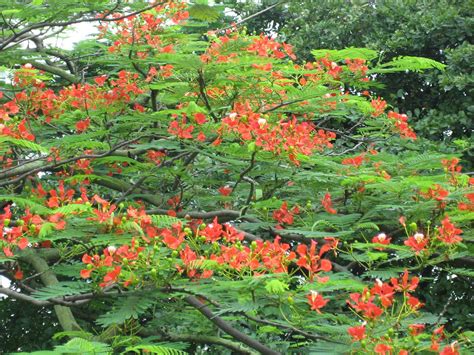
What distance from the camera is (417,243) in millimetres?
4141

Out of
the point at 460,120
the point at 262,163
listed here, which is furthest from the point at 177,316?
the point at 460,120

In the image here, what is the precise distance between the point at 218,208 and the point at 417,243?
2146 millimetres

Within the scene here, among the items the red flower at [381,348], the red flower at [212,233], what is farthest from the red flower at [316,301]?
the red flower at [212,233]

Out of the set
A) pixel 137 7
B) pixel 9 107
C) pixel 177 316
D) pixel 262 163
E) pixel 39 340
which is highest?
pixel 137 7

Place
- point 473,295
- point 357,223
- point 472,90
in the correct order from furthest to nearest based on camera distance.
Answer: point 472,90
point 473,295
point 357,223

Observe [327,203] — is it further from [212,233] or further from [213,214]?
[212,233]

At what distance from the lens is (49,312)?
767cm

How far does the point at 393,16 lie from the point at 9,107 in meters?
4.26

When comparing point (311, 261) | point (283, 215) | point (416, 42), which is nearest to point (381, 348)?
point (311, 261)

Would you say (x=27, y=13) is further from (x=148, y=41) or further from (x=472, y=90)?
(x=472, y=90)

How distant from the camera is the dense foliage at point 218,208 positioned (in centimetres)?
390

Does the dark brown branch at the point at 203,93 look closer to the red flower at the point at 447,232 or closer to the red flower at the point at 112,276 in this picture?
the red flower at the point at 112,276

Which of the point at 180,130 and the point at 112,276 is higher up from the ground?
the point at 180,130

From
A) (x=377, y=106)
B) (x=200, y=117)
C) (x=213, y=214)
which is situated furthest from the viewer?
(x=377, y=106)
